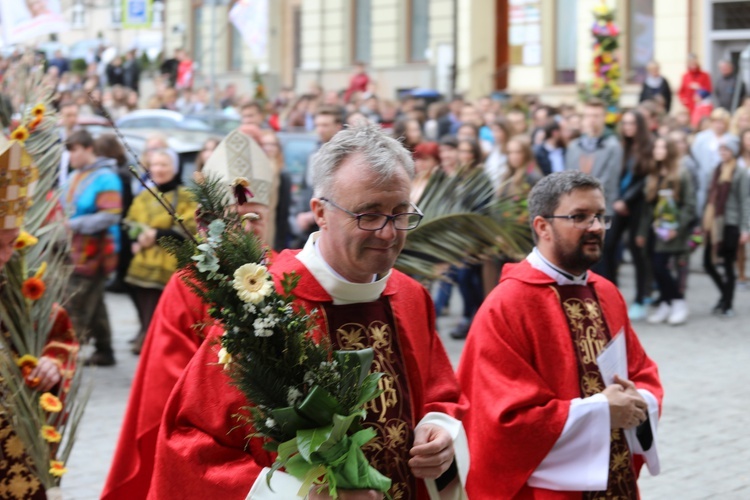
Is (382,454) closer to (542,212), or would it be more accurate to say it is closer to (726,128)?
(542,212)

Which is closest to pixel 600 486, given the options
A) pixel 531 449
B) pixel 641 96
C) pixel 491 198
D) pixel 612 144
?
pixel 531 449

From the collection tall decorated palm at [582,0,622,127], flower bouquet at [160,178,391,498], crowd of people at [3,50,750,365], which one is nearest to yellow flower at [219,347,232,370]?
flower bouquet at [160,178,391,498]

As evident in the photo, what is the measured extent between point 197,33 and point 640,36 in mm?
17438

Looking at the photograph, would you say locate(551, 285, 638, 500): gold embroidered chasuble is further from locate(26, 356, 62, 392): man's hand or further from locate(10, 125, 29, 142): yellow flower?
locate(10, 125, 29, 142): yellow flower

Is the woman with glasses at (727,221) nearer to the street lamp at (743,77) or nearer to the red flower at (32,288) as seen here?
the street lamp at (743,77)

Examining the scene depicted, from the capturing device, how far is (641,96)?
65.1 feet

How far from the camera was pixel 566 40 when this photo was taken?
83.7ft

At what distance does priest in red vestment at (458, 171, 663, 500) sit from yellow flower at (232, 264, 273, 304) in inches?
61.9

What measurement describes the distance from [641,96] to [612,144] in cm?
860

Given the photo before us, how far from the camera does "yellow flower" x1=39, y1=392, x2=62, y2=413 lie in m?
4.48

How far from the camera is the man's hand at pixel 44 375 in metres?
4.51

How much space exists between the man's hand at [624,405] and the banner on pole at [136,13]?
1335 centimetres

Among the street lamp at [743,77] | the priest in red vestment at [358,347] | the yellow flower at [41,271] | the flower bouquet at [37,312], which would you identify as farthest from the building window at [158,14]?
the priest in red vestment at [358,347]

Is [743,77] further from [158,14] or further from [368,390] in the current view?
[158,14]
